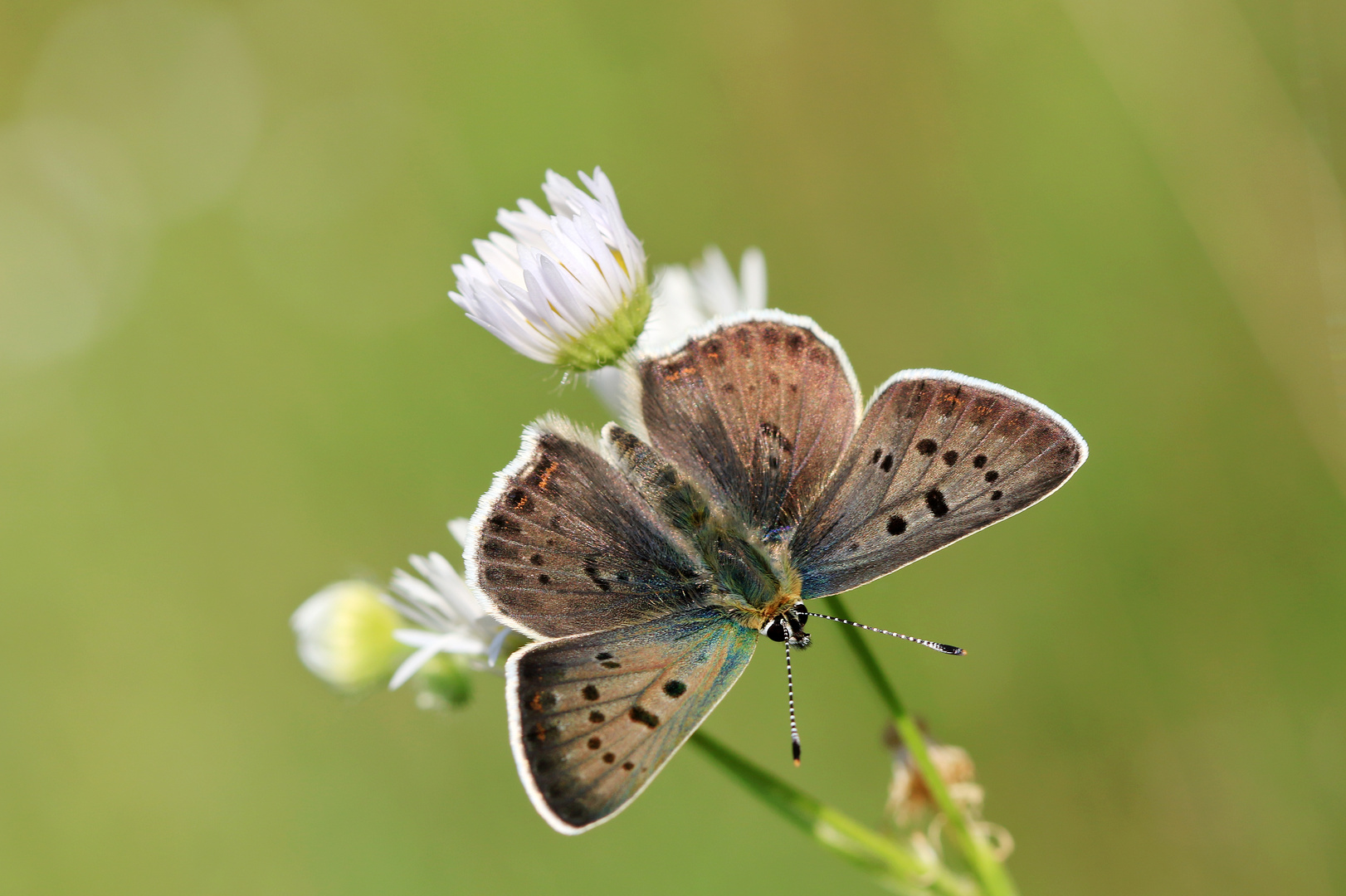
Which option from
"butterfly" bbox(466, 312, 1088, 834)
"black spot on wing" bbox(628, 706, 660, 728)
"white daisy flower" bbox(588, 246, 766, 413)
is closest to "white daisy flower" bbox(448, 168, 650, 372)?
"butterfly" bbox(466, 312, 1088, 834)

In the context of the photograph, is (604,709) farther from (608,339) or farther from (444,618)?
(608,339)

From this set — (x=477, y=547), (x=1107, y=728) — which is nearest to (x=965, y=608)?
(x=1107, y=728)

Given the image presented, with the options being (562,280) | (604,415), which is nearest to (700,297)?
(562,280)

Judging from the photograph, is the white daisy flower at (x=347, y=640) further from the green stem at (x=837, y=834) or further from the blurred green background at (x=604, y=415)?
the green stem at (x=837, y=834)

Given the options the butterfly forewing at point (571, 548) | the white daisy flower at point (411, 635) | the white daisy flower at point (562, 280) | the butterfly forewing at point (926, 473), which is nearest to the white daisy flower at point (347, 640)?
the white daisy flower at point (411, 635)

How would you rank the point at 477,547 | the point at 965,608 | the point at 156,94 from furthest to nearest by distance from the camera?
the point at 156,94 < the point at 965,608 < the point at 477,547

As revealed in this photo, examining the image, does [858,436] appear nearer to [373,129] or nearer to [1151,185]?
[1151,185]
